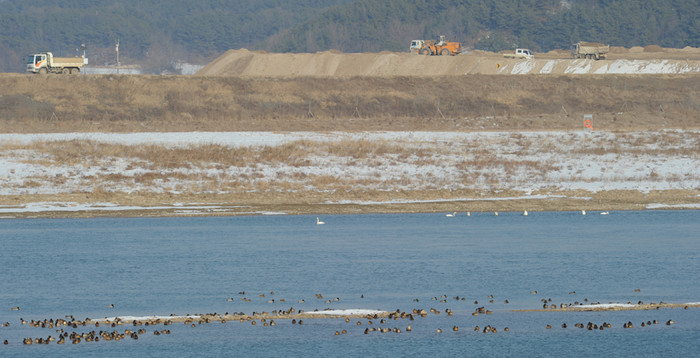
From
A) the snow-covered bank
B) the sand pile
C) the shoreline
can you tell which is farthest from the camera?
the sand pile

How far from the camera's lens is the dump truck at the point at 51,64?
88250mm

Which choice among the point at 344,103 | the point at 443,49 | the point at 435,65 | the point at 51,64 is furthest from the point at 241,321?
the point at 443,49

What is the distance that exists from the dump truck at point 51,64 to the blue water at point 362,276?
5117cm

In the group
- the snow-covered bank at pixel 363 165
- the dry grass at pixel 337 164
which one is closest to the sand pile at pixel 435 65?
the snow-covered bank at pixel 363 165

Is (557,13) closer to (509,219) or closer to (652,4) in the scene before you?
(652,4)

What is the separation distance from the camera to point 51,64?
89.6m

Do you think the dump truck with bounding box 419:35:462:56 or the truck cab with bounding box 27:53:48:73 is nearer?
the truck cab with bounding box 27:53:48:73

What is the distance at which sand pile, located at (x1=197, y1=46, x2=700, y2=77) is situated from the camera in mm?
97875

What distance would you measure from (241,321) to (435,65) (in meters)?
81.6

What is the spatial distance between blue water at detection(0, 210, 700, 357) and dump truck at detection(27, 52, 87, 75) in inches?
2015

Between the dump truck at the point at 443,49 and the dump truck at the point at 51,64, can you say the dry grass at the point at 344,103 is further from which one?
the dump truck at the point at 443,49

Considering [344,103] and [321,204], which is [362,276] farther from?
[344,103]

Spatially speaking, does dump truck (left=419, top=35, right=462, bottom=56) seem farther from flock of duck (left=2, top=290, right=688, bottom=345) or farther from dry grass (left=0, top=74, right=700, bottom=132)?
flock of duck (left=2, top=290, right=688, bottom=345)

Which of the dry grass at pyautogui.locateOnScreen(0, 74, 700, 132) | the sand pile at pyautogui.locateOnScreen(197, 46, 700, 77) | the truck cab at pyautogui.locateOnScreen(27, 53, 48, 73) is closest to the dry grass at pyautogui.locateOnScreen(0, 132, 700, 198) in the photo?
the dry grass at pyautogui.locateOnScreen(0, 74, 700, 132)
